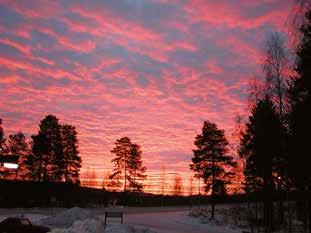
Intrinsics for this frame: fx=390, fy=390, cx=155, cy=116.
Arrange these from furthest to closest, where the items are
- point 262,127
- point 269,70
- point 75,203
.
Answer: point 75,203 < point 262,127 < point 269,70

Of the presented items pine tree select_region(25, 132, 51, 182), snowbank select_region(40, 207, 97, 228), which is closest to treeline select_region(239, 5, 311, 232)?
snowbank select_region(40, 207, 97, 228)

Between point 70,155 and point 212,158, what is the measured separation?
28530 mm

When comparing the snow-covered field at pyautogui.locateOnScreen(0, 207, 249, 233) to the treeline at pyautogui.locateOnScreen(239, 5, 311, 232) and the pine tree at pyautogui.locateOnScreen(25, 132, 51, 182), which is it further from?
the pine tree at pyautogui.locateOnScreen(25, 132, 51, 182)

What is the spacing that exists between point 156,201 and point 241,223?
4330cm

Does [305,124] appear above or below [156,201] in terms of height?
above

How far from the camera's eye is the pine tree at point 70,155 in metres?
68.6

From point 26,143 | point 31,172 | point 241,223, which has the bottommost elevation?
point 241,223

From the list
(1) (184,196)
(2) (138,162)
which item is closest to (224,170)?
(2) (138,162)

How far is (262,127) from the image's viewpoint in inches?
1240

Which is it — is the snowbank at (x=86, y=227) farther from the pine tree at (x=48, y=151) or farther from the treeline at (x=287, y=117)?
the pine tree at (x=48, y=151)

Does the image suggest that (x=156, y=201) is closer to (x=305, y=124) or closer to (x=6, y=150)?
(x=6, y=150)

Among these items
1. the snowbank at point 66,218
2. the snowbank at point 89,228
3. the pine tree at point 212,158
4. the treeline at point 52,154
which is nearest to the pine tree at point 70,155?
the treeline at point 52,154

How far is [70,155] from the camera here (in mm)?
69000

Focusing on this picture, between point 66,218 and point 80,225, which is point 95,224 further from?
point 66,218
